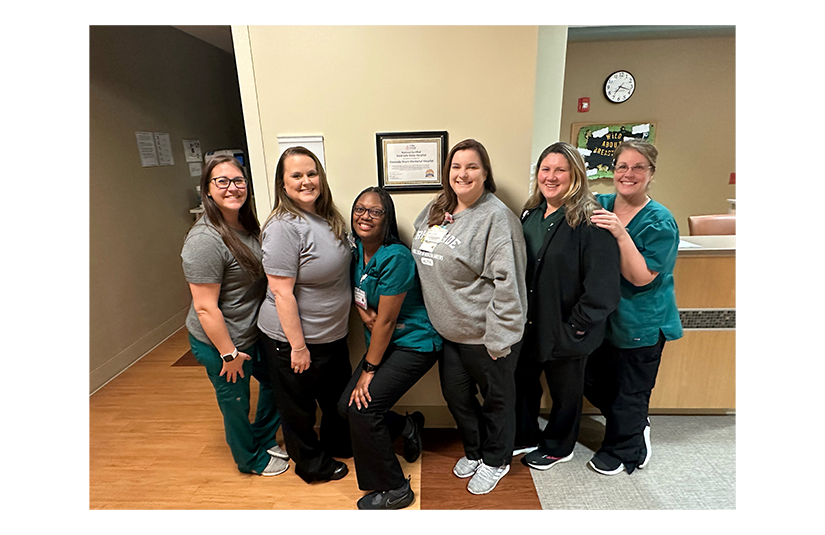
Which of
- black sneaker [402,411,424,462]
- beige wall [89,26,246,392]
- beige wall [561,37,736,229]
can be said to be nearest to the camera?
black sneaker [402,411,424,462]

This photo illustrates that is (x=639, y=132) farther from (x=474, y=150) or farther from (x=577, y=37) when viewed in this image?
(x=474, y=150)

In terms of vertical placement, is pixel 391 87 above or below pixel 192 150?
below

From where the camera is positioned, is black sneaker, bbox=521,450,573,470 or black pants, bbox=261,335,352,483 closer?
black pants, bbox=261,335,352,483

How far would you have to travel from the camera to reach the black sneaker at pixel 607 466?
1.89 m

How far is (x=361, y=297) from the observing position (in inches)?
67.9

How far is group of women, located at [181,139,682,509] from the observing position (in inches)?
62.3

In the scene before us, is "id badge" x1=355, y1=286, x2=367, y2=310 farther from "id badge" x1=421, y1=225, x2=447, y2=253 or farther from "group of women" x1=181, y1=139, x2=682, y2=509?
"id badge" x1=421, y1=225, x2=447, y2=253

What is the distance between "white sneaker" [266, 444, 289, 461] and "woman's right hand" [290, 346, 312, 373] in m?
0.60

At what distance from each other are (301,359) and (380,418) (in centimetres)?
41

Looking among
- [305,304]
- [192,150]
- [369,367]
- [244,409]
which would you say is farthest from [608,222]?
[192,150]

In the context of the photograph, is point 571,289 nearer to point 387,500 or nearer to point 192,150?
point 387,500

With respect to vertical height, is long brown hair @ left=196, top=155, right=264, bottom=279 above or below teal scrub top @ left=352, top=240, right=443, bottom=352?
above

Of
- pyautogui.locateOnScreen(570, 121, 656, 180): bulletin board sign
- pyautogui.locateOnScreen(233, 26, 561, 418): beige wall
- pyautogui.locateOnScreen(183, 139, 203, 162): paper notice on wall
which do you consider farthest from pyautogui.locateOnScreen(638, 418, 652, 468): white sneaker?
pyautogui.locateOnScreen(183, 139, 203, 162): paper notice on wall

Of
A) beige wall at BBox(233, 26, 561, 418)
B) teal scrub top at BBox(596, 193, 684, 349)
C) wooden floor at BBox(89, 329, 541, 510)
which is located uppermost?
beige wall at BBox(233, 26, 561, 418)
